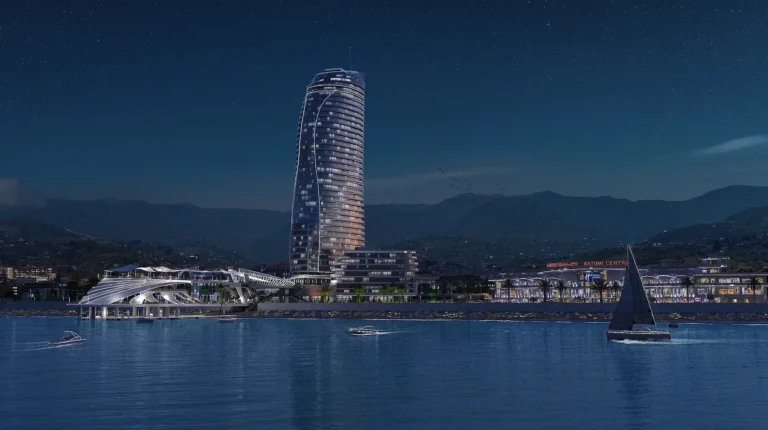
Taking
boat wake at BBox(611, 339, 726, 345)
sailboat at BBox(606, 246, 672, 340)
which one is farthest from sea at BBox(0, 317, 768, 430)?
sailboat at BBox(606, 246, 672, 340)

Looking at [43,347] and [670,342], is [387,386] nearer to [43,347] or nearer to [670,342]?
[670,342]

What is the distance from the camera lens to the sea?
4800cm

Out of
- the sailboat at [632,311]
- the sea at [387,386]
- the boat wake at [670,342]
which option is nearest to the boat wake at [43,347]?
the sea at [387,386]

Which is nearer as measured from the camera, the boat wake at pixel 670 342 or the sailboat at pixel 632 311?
the boat wake at pixel 670 342

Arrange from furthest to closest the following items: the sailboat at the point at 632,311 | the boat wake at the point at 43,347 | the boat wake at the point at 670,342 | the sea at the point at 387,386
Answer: the sailboat at the point at 632,311 → the boat wake at the point at 670,342 → the boat wake at the point at 43,347 → the sea at the point at 387,386

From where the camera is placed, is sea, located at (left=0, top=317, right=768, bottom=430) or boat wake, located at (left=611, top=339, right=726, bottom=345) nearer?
sea, located at (left=0, top=317, right=768, bottom=430)

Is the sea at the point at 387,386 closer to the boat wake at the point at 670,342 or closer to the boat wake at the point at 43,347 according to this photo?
the boat wake at the point at 43,347

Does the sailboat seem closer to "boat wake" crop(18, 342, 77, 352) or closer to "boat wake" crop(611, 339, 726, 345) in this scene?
"boat wake" crop(611, 339, 726, 345)

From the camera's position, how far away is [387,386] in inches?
2534

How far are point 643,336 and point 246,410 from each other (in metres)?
83.1

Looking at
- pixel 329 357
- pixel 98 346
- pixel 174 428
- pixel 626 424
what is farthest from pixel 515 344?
pixel 174 428

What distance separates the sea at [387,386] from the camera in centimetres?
4800

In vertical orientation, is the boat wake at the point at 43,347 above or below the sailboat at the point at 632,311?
below


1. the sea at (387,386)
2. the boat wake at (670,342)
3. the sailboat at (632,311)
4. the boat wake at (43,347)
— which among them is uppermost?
the sailboat at (632,311)
